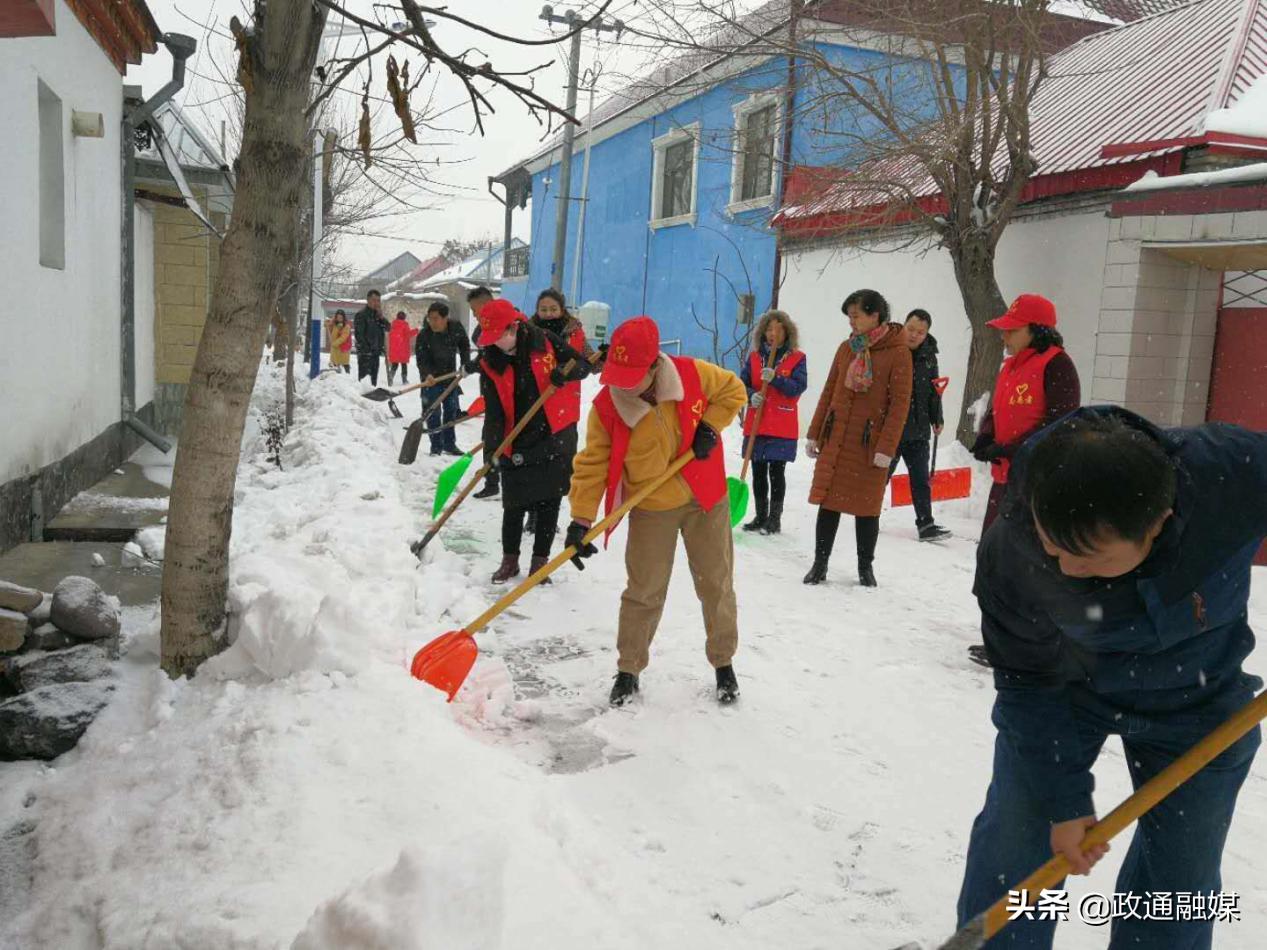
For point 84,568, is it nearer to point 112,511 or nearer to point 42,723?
point 112,511

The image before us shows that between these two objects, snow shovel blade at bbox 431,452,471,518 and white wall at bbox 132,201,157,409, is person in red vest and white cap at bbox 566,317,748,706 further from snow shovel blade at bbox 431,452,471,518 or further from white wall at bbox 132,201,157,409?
white wall at bbox 132,201,157,409

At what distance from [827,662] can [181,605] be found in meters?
2.81

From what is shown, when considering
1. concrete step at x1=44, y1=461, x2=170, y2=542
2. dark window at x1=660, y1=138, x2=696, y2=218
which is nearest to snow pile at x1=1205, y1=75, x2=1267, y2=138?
concrete step at x1=44, y1=461, x2=170, y2=542

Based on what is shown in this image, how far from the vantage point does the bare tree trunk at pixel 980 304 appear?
32.0ft

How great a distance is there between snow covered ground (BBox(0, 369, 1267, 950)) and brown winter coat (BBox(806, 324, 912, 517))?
35.9 inches

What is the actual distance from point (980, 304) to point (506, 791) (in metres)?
8.28

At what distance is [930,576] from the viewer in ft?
21.9

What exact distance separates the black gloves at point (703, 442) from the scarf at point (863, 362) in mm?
2131

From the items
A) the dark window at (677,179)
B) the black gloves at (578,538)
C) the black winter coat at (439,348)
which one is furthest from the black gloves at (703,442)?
the dark window at (677,179)

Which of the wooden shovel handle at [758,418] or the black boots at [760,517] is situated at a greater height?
the wooden shovel handle at [758,418]

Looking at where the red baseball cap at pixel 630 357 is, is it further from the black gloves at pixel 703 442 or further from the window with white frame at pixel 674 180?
the window with white frame at pixel 674 180

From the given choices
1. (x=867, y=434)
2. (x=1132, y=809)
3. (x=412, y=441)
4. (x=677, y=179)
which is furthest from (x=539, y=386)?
(x=677, y=179)

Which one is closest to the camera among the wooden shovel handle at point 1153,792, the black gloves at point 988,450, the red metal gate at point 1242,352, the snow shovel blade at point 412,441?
the wooden shovel handle at point 1153,792

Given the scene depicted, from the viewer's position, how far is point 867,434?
233 inches
